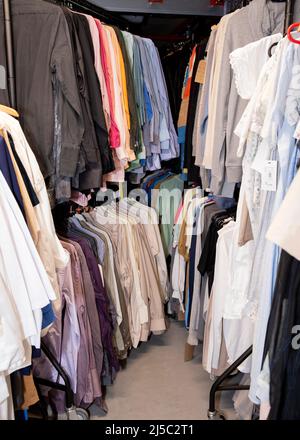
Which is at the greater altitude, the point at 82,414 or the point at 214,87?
the point at 214,87

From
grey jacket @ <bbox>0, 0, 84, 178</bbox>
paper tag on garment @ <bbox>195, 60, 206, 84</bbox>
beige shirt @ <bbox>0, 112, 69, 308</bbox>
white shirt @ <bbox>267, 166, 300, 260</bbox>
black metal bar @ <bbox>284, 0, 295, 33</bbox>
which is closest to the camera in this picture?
white shirt @ <bbox>267, 166, 300, 260</bbox>

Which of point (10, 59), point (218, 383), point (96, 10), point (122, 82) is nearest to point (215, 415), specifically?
point (218, 383)

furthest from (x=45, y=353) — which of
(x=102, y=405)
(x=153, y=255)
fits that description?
(x=153, y=255)

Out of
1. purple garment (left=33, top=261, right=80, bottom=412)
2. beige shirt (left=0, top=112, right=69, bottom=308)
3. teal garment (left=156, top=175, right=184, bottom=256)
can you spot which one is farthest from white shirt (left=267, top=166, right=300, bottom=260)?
teal garment (left=156, top=175, right=184, bottom=256)

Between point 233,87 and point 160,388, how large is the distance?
1.49 metres

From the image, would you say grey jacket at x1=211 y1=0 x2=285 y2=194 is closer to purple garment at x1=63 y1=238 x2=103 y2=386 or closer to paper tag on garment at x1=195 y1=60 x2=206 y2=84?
paper tag on garment at x1=195 y1=60 x2=206 y2=84

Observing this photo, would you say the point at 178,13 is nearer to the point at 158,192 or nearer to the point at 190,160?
the point at 190,160

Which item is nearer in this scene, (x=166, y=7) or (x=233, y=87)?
(x=233, y=87)

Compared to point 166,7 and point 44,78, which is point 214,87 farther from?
point 166,7

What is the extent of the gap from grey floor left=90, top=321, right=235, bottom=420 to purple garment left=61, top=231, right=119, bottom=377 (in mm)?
157

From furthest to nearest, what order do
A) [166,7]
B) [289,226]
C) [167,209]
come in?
[167,209], [166,7], [289,226]

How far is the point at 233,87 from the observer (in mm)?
1379

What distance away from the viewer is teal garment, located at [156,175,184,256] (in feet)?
7.79

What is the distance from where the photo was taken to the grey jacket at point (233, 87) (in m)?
1.30
